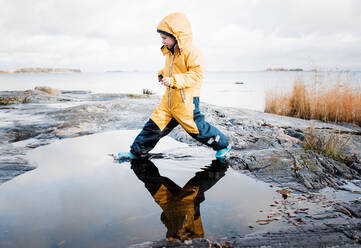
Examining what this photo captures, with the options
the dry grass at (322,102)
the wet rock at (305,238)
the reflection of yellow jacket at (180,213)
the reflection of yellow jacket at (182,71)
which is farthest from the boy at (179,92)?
the dry grass at (322,102)

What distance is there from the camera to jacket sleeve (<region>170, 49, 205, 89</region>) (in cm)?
346

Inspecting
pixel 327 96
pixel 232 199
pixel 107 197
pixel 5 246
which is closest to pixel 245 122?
pixel 327 96

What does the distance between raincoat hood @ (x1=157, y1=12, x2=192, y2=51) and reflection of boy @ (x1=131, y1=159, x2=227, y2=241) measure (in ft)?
5.54

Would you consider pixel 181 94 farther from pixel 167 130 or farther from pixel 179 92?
pixel 167 130

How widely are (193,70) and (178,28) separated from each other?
0.57 m

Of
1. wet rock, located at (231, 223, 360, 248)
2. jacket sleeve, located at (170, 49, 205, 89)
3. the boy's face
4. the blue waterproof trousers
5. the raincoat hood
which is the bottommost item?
wet rock, located at (231, 223, 360, 248)

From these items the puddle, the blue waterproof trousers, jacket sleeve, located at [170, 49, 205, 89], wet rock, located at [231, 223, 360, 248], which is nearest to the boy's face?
jacket sleeve, located at [170, 49, 205, 89]

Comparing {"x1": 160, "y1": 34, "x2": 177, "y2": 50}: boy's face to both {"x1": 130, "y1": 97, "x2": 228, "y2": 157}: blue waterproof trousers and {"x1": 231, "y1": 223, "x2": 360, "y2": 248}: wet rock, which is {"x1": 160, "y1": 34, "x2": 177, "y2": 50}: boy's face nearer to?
{"x1": 130, "y1": 97, "x2": 228, "y2": 157}: blue waterproof trousers

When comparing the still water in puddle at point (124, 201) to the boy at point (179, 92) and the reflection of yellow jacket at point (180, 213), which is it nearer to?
the reflection of yellow jacket at point (180, 213)

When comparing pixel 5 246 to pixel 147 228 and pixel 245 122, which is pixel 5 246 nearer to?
pixel 147 228

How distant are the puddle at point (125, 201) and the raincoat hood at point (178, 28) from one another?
170 cm

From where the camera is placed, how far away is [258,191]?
3027 millimetres

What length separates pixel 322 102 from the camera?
8445mm

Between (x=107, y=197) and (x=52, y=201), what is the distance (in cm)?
55
